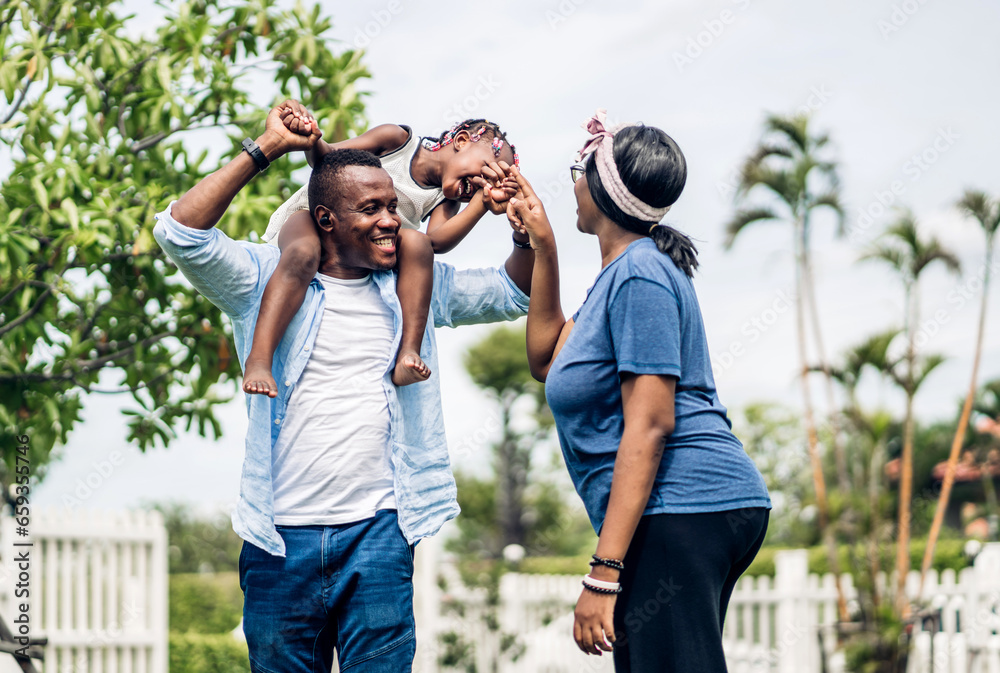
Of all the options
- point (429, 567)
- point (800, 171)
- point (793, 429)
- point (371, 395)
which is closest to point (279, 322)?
point (371, 395)

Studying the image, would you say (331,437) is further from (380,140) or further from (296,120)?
(380,140)

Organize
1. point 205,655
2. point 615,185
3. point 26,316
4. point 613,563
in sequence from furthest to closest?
point 205,655 < point 26,316 < point 615,185 < point 613,563

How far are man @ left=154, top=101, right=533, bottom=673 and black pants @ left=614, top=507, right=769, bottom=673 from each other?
0.51m

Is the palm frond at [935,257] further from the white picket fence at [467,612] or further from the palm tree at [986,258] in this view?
the white picket fence at [467,612]

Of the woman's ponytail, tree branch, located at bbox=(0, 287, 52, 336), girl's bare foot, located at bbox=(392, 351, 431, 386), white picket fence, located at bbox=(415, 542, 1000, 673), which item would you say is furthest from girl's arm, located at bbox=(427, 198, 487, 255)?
white picket fence, located at bbox=(415, 542, 1000, 673)

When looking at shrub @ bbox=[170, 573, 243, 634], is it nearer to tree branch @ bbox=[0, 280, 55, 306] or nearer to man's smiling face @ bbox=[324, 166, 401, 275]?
tree branch @ bbox=[0, 280, 55, 306]

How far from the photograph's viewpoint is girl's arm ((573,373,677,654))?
6.36 feet

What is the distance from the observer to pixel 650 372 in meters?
1.97

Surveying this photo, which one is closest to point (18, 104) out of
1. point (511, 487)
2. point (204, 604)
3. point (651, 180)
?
point (651, 180)

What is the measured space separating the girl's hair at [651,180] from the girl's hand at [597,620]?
0.76m

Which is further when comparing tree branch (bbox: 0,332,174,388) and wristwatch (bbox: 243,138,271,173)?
tree branch (bbox: 0,332,174,388)

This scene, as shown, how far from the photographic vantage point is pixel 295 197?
8.41 ft

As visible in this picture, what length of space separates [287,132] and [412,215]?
1.82 feet

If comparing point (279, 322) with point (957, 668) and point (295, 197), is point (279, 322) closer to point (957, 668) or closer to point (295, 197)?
point (295, 197)
